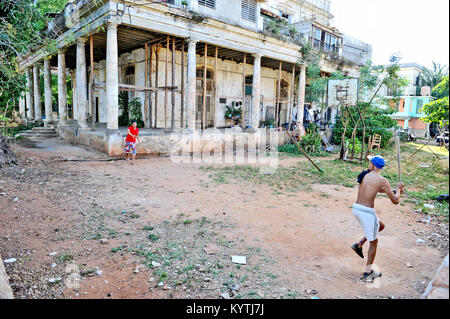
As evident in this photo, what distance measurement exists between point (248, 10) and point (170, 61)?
4721 millimetres

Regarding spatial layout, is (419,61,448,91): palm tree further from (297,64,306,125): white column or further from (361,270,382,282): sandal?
(361,270,382,282): sandal

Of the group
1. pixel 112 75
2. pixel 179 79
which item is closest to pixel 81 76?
pixel 112 75

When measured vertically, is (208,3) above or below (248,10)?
below

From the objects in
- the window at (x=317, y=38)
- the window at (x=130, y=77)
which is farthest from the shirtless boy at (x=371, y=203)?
the window at (x=317, y=38)

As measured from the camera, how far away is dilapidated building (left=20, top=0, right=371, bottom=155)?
11477mm

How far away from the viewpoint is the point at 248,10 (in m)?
15.7

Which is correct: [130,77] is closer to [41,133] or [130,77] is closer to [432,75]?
[41,133]

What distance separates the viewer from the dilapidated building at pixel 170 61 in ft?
37.7

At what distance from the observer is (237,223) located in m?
5.61

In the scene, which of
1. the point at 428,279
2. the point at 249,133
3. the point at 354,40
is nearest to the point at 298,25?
the point at 354,40

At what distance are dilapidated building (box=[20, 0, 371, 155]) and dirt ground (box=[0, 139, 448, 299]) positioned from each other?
4311mm

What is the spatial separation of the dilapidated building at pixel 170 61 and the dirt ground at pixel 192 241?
4311mm

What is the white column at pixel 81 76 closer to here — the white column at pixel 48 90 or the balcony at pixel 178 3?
the balcony at pixel 178 3

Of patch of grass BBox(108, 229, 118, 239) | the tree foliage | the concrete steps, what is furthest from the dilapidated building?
patch of grass BBox(108, 229, 118, 239)
